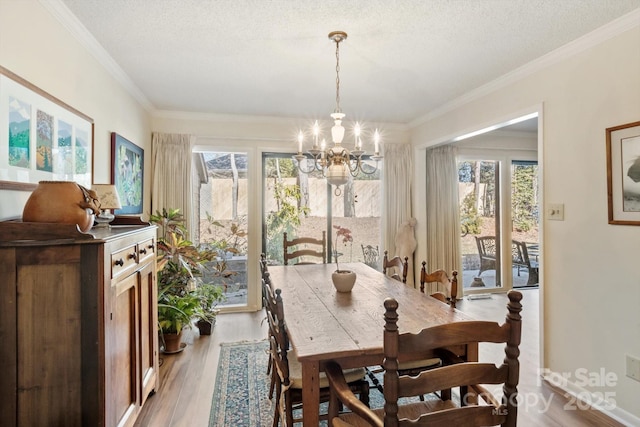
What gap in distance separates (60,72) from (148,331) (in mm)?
1671

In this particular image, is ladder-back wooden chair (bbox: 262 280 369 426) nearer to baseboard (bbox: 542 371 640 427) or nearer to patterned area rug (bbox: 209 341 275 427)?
patterned area rug (bbox: 209 341 275 427)

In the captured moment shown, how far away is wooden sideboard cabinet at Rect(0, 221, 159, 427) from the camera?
1326mm

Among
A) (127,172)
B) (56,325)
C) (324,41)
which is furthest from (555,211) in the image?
(127,172)

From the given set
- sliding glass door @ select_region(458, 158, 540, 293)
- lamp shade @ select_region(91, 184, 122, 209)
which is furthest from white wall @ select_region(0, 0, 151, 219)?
sliding glass door @ select_region(458, 158, 540, 293)

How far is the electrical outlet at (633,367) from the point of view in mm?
2119

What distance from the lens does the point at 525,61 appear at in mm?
2807

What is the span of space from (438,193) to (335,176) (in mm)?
3177

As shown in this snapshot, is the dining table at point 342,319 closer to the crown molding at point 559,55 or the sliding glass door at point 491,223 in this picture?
the crown molding at point 559,55

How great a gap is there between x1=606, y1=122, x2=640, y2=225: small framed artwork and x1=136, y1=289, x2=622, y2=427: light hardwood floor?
1324 millimetres

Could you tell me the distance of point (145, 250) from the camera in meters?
2.16

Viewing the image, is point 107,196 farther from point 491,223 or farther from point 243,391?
point 491,223

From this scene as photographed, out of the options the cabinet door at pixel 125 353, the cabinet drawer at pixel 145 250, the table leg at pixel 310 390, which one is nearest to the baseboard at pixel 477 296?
the table leg at pixel 310 390

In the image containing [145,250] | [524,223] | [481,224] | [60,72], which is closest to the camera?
[60,72]

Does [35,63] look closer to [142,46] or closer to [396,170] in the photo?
[142,46]
